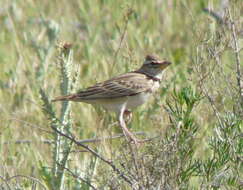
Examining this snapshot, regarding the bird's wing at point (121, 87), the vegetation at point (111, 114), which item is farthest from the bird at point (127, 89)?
the vegetation at point (111, 114)

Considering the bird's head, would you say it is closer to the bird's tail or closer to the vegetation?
the vegetation

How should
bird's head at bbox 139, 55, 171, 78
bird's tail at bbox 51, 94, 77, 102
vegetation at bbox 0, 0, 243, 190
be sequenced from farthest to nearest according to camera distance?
bird's head at bbox 139, 55, 171, 78, bird's tail at bbox 51, 94, 77, 102, vegetation at bbox 0, 0, 243, 190

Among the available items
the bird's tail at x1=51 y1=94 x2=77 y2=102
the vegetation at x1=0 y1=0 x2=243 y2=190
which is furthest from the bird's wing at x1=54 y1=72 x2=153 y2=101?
the bird's tail at x1=51 y1=94 x2=77 y2=102

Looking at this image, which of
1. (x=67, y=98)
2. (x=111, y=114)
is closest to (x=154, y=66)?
(x=111, y=114)

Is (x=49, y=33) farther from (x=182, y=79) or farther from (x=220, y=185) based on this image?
(x=220, y=185)

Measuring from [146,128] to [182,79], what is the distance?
1.16m

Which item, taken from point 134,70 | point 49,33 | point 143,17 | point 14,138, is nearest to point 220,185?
point 134,70

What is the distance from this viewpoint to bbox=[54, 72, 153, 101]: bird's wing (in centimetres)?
601

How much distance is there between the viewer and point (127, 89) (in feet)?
20.0

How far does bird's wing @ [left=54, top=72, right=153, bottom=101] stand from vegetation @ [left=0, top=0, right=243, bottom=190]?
12 centimetres

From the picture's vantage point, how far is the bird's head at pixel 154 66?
20.2 feet

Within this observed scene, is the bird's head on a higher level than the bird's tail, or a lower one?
higher

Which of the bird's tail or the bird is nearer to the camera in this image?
the bird's tail

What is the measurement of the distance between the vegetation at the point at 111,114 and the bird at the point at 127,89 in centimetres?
12
